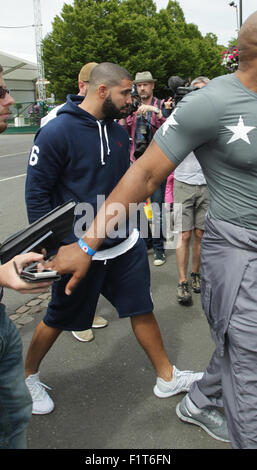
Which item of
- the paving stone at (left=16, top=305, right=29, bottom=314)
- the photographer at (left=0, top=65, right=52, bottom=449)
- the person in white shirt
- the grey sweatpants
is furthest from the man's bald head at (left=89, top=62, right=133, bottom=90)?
the paving stone at (left=16, top=305, right=29, bottom=314)

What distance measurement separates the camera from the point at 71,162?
→ 7.89ft

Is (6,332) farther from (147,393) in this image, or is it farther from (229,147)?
(147,393)

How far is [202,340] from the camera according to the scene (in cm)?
337

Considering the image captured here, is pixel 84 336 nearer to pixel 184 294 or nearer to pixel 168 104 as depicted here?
pixel 184 294

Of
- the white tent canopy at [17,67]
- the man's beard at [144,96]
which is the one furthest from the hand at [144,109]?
the white tent canopy at [17,67]

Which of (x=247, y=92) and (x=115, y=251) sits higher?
(x=247, y=92)

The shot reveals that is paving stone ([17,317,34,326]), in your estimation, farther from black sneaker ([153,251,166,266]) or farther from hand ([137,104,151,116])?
hand ([137,104,151,116])

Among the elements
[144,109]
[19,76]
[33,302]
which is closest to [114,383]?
[33,302]

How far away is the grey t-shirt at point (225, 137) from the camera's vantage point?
157cm

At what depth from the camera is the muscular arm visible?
1688mm

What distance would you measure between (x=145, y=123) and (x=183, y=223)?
153 centimetres

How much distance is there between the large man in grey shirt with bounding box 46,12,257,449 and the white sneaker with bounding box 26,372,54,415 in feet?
3.86

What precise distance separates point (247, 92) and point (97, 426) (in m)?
1.92
